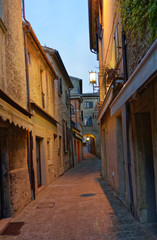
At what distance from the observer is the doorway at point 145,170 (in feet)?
16.5

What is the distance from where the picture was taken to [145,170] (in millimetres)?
5176

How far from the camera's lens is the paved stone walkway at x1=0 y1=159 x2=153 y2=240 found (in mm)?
4598

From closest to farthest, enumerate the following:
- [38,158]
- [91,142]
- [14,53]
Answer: [14,53] → [38,158] → [91,142]

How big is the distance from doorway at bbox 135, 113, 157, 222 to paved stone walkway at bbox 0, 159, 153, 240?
1.18 ft

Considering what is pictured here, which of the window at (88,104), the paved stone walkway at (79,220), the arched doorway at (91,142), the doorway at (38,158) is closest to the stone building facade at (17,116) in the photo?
the doorway at (38,158)

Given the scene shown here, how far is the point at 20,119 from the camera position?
19.4 feet

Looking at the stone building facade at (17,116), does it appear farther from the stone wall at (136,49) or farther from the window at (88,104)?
the window at (88,104)

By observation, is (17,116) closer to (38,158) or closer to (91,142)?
(38,158)

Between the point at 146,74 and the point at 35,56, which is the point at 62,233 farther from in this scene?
the point at 35,56

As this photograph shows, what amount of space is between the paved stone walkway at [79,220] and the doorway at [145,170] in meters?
0.36

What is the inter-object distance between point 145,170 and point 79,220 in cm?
184

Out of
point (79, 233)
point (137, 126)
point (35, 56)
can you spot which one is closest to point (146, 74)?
point (137, 126)

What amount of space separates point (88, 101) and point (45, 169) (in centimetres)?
3231

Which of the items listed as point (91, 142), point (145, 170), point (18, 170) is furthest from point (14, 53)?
point (91, 142)
